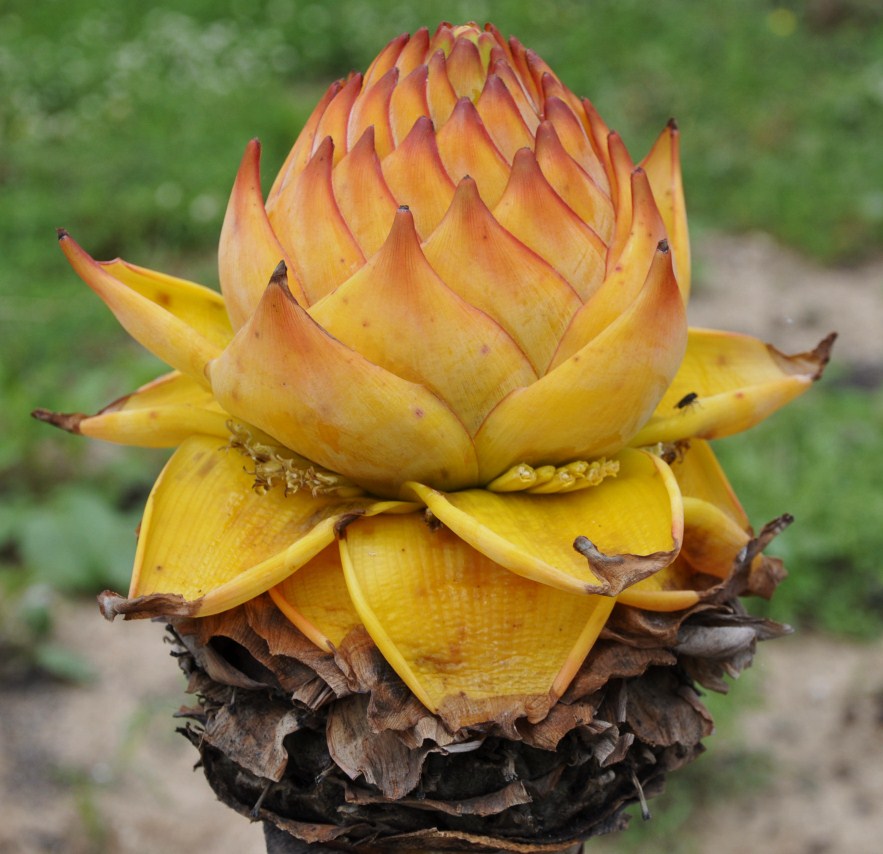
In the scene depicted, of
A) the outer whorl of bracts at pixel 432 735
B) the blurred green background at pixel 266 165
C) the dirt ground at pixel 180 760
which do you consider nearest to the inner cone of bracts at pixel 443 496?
the outer whorl of bracts at pixel 432 735

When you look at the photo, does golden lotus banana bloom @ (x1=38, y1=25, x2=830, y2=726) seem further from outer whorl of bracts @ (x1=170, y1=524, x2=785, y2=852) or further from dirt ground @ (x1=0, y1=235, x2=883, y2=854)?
dirt ground @ (x1=0, y1=235, x2=883, y2=854)

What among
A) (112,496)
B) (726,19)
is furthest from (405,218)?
(726,19)

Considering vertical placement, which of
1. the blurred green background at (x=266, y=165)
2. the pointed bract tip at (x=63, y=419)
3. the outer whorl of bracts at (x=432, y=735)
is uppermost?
the pointed bract tip at (x=63, y=419)

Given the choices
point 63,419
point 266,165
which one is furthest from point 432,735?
point 266,165

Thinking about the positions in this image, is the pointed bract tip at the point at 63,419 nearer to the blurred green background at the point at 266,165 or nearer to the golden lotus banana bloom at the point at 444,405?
the golden lotus banana bloom at the point at 444,405

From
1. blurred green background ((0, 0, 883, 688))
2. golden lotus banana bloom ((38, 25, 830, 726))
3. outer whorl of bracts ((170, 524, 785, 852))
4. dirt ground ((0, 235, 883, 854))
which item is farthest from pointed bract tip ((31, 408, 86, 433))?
blurred green background ((0, 0, 883, 688))

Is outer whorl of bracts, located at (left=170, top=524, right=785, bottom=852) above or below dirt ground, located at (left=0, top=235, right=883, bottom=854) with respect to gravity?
above
